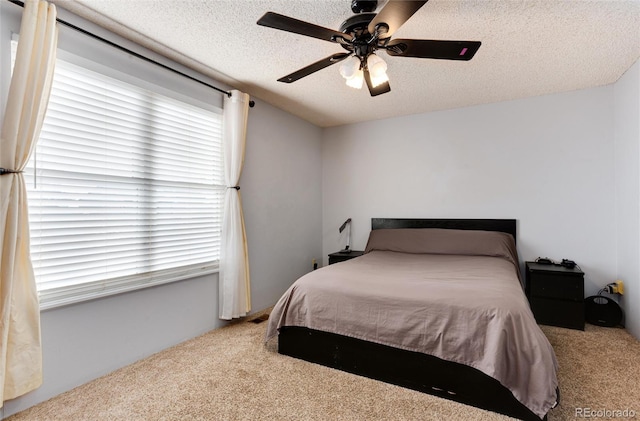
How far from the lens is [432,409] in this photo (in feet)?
5.45

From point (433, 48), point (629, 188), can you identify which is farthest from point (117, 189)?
point (629, 188)

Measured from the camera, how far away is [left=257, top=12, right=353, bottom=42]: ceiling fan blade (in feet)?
4.89

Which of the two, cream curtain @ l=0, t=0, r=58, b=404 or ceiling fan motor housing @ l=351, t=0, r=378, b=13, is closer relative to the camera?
cream curtain @ l=0, t=0, r=58, b=404

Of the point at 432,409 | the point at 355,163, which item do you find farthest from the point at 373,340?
the point at 355,163

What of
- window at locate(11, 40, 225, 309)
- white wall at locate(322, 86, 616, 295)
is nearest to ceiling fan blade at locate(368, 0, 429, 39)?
window at locate(11, 40, 225, 309)

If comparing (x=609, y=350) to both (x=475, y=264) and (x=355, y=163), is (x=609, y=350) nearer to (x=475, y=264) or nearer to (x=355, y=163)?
(x=475, y=264)

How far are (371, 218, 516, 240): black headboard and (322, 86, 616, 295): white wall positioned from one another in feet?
0.25

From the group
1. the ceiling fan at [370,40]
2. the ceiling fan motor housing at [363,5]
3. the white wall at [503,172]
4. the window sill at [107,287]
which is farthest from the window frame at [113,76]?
the white wall at [503,172]

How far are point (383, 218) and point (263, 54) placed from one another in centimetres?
253

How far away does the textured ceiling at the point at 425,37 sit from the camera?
1877 millimetres

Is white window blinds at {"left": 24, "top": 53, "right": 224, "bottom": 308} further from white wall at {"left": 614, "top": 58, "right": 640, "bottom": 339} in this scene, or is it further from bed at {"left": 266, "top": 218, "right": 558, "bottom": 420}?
white wall at {"left": 614, "top": 58, "right": 640, "bottom": 339}

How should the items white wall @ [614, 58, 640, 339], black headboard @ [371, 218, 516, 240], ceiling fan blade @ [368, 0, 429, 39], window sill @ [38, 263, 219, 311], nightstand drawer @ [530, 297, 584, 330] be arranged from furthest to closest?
black headboard @ [371, 218, 516, 240] < nightstand drawer @ [530, 297, 584, 330] < white wall @ [614, 58, 640, 339] < window sill @ [38, 263, 219, 311] < ceiling fan blade @ [368, 0, 429, 39]

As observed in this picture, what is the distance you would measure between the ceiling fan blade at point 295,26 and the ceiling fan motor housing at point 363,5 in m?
0.18

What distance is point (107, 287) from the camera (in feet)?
6.79
